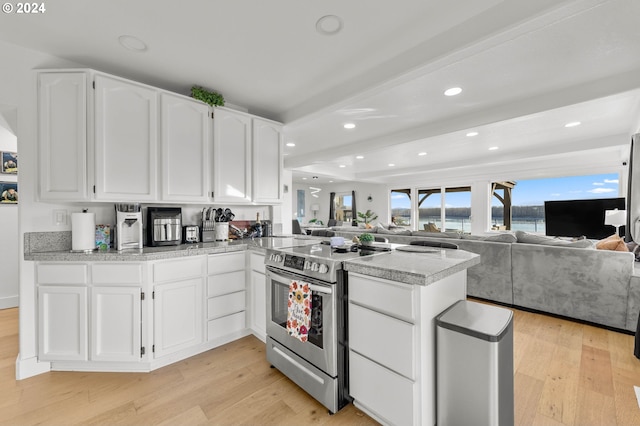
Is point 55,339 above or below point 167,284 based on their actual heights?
below

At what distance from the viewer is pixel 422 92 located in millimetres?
2764

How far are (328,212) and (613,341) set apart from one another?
9.31m

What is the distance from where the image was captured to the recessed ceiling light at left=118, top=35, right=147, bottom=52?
2029mm

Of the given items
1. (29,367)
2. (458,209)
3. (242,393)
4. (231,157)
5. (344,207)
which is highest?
(231,157)

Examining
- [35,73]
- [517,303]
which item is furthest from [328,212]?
[35,73]

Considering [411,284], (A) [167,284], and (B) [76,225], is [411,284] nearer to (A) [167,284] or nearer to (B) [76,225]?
(A) [167,284]

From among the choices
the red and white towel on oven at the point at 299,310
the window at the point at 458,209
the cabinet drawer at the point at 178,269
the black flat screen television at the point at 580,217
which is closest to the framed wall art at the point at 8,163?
the cabinet drawer at the point at 178,269

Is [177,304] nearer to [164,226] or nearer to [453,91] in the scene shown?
[164,226]

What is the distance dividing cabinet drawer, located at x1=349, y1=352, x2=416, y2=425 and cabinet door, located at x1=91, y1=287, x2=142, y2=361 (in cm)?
173

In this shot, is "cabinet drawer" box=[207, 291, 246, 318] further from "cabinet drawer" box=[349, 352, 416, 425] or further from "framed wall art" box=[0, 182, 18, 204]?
"framed wall art" box=[0, 182, 18, 204]

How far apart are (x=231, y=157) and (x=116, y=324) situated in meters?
1.84

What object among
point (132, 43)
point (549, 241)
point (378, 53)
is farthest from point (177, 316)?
point (549, 241)

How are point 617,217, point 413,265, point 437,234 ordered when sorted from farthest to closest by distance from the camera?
point 437,234 → point 617,217 → point 413,265

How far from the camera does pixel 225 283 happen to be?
2.62 metres
